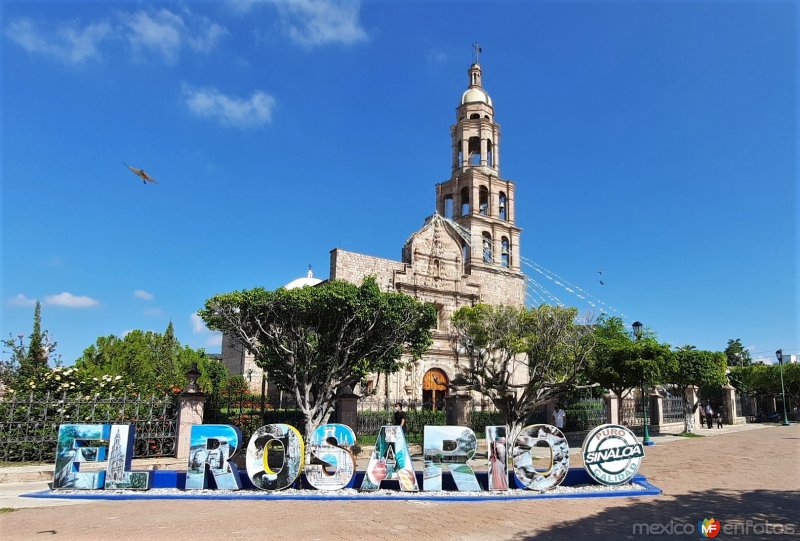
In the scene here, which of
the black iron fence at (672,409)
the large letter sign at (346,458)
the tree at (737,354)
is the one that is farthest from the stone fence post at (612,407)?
the tree at (737,354)

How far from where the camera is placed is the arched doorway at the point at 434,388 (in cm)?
3012

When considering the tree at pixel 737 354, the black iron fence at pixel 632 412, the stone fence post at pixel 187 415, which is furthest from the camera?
the tree at pixel 737 354

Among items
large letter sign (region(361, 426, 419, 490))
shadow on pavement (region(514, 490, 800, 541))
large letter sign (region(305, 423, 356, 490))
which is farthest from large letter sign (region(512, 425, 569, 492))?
large letter sign (region(305, 423, 356, 490))

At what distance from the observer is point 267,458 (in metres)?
11.0

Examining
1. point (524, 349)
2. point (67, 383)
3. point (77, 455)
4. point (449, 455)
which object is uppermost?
point (524, 349)

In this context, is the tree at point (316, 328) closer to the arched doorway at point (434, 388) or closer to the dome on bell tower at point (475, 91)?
the arched doorway at point (434, 388)

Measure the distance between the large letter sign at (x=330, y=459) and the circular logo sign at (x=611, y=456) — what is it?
4860mm

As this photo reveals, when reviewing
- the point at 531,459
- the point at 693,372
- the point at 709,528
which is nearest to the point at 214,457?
the point at 531,459

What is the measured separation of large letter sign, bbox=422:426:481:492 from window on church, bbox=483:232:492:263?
24600 millimetres

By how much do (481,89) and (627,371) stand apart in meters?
22.7

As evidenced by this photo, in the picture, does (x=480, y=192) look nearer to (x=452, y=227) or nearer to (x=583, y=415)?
(x=452, y=227)

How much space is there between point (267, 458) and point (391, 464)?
2.57 metres

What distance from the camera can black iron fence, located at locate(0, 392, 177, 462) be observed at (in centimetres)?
1441

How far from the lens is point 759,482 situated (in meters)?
11.7
